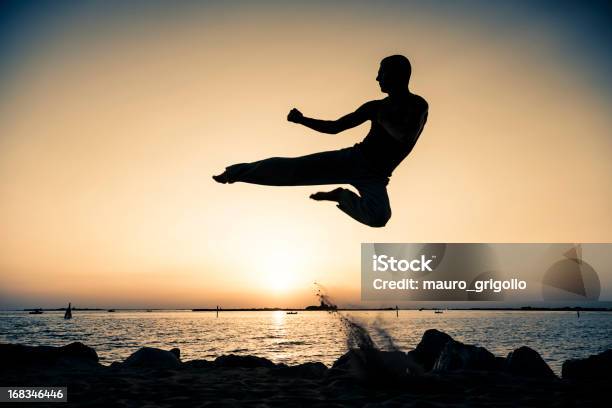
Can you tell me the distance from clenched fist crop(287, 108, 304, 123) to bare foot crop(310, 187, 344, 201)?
0.85 metres

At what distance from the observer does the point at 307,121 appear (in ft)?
17.6

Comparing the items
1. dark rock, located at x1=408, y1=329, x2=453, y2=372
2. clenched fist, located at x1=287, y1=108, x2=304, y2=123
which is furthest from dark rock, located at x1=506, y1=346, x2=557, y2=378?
clenched fist, located at x1=287, y1=108, x2=304, y2=123

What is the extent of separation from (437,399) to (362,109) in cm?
439

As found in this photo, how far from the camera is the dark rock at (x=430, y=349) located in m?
16.0

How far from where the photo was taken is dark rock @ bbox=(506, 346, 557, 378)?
40.5 ft

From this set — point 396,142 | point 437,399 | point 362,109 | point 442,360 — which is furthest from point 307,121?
point 442,360

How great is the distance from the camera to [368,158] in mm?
5469

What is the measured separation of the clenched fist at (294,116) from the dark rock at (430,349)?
499 inches

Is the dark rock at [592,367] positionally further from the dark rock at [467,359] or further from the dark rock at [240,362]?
the dark rock at [240,362]

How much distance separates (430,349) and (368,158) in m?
12.5

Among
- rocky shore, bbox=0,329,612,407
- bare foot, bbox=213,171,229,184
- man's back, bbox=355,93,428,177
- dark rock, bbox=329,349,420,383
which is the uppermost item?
man's back, bbox=355,93,428,177

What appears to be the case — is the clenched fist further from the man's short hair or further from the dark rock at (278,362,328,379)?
the dark rock at (278,362,328,379)

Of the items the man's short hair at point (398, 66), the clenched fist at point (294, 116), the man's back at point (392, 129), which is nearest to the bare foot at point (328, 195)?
the man's back at point (392, 129)

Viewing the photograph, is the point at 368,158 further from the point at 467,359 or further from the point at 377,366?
the point at 467,359
